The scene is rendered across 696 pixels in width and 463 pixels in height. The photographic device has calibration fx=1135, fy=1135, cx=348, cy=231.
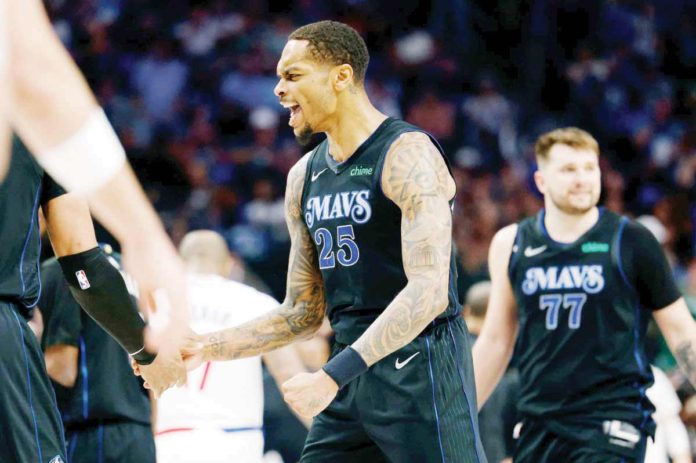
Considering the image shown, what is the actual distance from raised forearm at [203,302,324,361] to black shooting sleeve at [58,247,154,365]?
1.99ft

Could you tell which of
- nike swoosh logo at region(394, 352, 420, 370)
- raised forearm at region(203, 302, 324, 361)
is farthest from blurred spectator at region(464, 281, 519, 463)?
nike swoosh logo at region(394, 352, 420, 370)

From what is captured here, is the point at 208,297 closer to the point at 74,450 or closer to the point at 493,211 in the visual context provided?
the point at 74,450

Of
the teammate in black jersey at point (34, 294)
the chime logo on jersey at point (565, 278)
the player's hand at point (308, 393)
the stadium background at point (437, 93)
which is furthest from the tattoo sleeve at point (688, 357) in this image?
the stadium background at point (437, 93)

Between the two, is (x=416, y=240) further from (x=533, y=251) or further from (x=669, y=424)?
(x=669, y=424)

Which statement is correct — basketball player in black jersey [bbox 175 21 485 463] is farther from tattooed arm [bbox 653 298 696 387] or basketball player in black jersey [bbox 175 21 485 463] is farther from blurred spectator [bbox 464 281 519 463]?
blurred spectator [bbox 464 281 519 463]

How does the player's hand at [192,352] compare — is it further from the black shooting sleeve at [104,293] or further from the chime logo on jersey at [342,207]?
the chime logo on jersey at [342,207]

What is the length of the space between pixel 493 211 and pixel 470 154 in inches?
51.1

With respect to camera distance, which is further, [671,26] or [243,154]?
[671,26]

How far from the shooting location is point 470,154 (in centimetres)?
1605

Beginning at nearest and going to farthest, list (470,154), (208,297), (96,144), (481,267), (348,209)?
(96,144)
(348,209)
(208,297)
(481,267)
(470,154)

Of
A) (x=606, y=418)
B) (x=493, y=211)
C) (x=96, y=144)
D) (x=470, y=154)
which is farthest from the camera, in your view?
(x=470, y=154)

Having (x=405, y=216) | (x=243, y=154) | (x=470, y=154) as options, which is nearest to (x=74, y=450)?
(x=405, y=216)

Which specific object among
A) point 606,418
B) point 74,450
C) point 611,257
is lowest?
point 74,450

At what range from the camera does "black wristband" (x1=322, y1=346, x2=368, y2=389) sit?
14.6ft
